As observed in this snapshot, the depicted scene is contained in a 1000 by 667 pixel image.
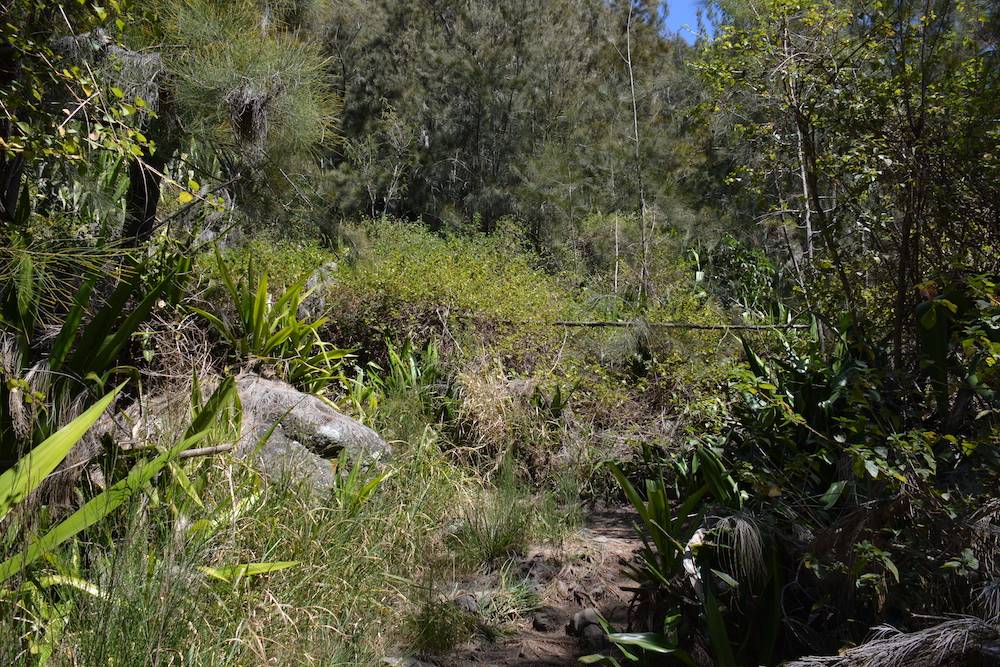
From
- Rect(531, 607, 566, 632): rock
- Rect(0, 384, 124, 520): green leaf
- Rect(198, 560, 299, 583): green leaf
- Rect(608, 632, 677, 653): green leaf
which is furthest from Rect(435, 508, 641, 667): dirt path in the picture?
Rect(0, 384, 124, 520): green leaf

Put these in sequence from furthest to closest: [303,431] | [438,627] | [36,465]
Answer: [303,431] < [438,627] < [36,465]

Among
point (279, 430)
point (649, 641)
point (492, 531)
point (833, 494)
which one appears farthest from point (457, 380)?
point (833, 494)

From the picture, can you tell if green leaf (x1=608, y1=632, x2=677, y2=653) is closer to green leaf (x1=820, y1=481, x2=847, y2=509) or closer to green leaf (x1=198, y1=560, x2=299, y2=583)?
green leaf (x1=820, y1=481, x2=847, y2=509)

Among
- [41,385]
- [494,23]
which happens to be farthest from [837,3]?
[494,23]

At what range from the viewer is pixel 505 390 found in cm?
674

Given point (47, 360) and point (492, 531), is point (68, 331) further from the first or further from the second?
point (492, 531)

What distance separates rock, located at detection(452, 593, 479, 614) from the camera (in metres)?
4.14

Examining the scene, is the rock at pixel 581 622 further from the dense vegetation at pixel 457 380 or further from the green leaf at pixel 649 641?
the green leaf at pixel 649 641

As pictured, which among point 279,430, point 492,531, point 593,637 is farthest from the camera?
point 279,430

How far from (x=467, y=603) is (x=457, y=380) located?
294 cm

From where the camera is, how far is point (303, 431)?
5438 mm

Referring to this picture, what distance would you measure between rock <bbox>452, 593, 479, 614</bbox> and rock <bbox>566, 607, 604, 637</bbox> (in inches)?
20.2

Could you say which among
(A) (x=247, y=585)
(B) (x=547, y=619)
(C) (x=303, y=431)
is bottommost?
(B) (x=547, y=619)

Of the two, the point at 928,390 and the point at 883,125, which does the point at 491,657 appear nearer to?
the point at 928,390
